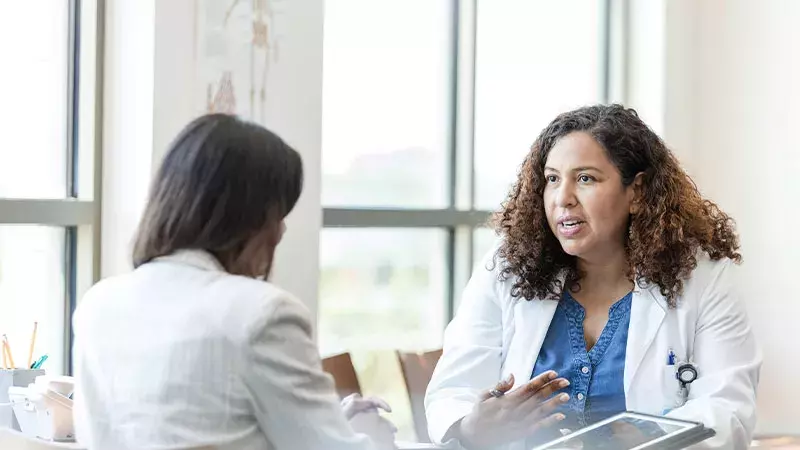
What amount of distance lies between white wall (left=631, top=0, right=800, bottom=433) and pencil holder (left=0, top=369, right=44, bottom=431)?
1.97m

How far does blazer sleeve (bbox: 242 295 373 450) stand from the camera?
3.51 ft

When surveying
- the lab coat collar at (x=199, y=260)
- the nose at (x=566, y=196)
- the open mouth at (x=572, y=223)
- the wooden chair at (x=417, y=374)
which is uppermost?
the nose at (x=566, y=196)

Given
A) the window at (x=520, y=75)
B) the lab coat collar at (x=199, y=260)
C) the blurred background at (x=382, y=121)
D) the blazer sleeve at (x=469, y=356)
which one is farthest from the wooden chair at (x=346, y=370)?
the window at (x=520, y=75)

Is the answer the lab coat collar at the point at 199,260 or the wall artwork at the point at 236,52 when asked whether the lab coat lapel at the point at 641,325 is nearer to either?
the wall artwork at the point at 236,52

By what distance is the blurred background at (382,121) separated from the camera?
60.2 inches

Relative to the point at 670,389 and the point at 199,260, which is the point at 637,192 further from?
the point at 199,260

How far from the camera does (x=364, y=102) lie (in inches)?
92.6

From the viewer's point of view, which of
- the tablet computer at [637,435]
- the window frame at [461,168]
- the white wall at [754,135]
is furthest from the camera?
the white wall at [754,135]

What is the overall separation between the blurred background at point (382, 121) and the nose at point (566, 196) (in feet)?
1.34

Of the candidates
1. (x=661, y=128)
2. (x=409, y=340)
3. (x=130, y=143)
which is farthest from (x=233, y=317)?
(x=661, y=128)

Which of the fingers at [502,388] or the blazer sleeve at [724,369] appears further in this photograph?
the blazer sleeve at [724,369]

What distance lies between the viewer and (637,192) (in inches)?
74.6

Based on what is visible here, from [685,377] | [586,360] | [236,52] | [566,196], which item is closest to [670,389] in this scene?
[685,377]

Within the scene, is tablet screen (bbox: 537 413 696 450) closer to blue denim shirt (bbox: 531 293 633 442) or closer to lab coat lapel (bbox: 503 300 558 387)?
blue denim shirt (bbox: 531 293 633 442)
